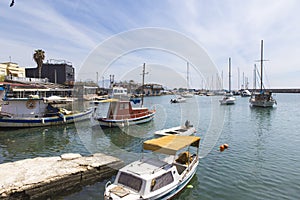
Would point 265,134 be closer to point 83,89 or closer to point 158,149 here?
point 158,149

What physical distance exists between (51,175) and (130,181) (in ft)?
15.7

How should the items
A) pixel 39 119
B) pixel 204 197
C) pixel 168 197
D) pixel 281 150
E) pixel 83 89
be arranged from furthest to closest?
pixel 83 89
pixel 39 119
pixel 281 150
pixel 204 197
pixel 168 197

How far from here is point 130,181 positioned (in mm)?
8117

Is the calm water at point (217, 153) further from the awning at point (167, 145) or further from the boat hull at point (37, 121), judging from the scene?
the awning at point (167, 145)

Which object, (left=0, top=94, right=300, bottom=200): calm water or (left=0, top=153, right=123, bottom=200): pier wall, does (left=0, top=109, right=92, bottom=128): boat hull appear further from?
(left=0, top=153, right=123, bottom=200): pier wall

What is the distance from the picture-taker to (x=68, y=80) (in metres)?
79.4

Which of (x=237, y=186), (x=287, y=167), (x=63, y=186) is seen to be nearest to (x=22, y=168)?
(x=63, y=186)

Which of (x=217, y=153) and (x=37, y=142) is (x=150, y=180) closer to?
(x=217, y=153)

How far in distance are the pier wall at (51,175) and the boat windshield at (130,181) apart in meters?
3.66

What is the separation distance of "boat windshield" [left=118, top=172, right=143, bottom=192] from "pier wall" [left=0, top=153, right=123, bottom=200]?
3.66 meters

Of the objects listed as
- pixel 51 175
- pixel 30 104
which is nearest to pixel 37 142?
pixel 30 104

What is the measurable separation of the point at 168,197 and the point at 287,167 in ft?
34.0

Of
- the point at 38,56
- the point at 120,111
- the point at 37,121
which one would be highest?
the point at 38,56

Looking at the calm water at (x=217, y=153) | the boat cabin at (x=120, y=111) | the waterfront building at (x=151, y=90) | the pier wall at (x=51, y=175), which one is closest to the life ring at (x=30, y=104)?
the calm water at (x=217, y=153)
